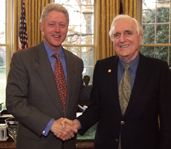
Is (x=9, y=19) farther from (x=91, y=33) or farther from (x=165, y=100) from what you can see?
(x=165, y=100)

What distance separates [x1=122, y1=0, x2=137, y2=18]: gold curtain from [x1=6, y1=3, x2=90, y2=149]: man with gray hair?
140 inches

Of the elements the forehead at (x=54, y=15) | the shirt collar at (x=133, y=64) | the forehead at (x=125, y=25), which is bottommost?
the shirt collar at (x=133, y=64)

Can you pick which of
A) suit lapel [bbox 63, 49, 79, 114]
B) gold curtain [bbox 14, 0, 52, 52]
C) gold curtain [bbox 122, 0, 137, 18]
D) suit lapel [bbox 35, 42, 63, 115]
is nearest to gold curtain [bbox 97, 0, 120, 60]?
gold curtain [bbox 122, 0, 137, 18]

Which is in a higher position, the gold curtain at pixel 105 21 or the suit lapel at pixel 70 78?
the gold curtain at pixel 105 21

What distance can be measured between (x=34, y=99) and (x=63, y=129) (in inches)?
14.1

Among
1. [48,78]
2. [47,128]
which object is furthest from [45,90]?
[47,128]

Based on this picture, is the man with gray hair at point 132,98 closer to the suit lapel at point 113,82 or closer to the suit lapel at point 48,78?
the suit lapel at point 113,82

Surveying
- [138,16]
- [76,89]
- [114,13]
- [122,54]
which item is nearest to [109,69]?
[122,54]

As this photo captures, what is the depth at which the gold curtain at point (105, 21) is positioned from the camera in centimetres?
505

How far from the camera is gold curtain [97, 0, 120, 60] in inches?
199

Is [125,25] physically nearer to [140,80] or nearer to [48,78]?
[140,80]

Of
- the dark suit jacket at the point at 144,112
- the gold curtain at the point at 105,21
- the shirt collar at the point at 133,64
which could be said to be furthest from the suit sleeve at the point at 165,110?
the gold curtain at the point at 105,21

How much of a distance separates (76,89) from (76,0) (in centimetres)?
411

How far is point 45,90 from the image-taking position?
5.67 ft
